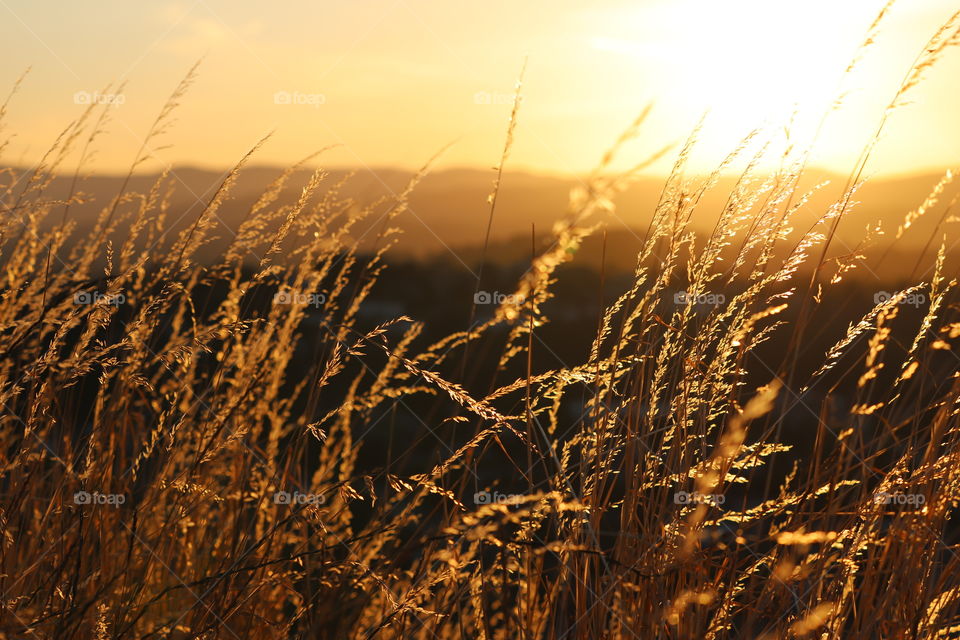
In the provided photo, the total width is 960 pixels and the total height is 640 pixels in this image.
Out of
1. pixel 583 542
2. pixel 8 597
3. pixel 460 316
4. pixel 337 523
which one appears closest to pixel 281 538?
pixel 337 523

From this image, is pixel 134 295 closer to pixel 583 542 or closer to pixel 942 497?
pixel 583 542

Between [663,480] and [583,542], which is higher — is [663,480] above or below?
above

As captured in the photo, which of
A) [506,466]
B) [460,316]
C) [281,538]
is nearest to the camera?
[281,538]

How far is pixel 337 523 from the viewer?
1.95 m

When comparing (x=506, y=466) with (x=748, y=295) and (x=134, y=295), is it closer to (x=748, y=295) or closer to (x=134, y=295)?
(x=134, y=295)

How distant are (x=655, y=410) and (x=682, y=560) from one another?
0.29 meters

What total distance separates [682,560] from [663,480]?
188 millimetres

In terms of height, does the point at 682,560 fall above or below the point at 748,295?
below

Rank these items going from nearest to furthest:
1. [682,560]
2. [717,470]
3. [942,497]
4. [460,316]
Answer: [682,560] → [717,470] → [942,497] → [460,316]

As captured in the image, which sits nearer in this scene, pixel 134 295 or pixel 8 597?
pixel 8 597

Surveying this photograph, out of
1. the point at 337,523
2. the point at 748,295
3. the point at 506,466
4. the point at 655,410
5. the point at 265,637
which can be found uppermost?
the point at 748,295

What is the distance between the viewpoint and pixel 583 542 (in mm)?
1566

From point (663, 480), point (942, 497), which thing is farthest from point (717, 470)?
point (942, 497)

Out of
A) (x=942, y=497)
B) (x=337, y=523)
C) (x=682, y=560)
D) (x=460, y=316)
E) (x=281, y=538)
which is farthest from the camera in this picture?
(x=460, y=316)
